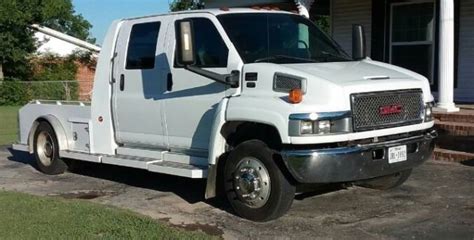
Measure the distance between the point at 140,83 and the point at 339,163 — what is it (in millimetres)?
2993

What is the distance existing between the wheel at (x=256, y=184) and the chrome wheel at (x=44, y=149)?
3945 mm

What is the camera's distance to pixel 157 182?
925 cm

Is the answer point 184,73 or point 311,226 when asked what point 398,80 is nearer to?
point 311,226

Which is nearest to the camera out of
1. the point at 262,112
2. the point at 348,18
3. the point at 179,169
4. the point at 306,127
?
the point at 306,127

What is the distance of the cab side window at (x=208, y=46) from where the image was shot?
24.0ft

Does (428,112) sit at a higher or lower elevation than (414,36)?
lower

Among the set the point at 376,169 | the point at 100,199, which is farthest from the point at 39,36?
the point at 376,169

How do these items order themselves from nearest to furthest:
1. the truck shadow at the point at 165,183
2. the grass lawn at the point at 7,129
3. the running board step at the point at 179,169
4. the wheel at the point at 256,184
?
the wheel at the point at 256,184 → the running board step at the point at 179,169 → the truck shadow at the point at 165,183 → the grass lawn at the point at 7,129

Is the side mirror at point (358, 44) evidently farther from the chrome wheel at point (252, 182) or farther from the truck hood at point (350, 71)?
the chrome wheel at point (252, 182)

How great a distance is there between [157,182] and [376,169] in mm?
3632

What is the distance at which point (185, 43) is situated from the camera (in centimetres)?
680

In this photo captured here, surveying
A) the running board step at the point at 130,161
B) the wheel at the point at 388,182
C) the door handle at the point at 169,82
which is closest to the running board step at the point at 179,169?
the running board step at the point at 130,161

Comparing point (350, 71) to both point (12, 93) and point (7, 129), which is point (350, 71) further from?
point (12, 93)

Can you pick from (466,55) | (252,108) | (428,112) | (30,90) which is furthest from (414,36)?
(30,90)
